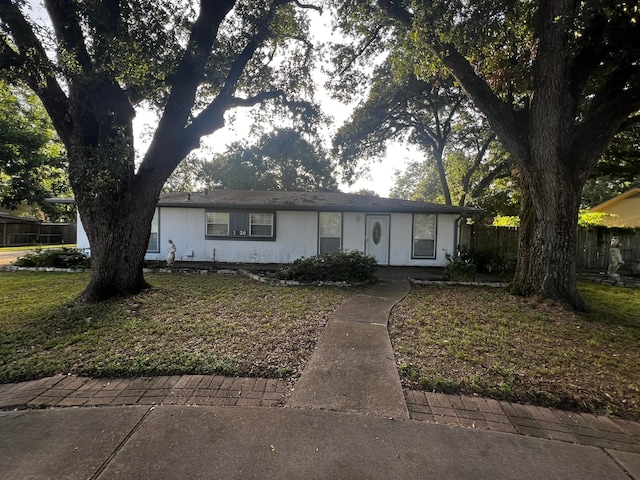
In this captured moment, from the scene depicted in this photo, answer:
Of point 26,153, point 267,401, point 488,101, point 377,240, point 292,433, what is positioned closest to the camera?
point 292,433

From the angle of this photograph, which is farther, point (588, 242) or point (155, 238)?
point (588, 242)

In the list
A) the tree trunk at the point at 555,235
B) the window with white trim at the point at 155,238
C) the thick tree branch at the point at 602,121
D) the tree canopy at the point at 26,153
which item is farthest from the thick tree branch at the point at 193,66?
the tree canopy at the point at 26,153

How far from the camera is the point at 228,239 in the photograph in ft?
41.8

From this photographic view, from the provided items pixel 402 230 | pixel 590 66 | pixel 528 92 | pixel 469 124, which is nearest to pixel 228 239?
pixel 402 230

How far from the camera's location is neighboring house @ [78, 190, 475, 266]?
12578mm

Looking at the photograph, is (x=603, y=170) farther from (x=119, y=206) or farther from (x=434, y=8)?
(x=119, y=206)

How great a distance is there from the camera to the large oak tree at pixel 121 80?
5516mm

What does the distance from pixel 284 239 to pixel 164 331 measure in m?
8.14

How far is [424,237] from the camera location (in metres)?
12.7

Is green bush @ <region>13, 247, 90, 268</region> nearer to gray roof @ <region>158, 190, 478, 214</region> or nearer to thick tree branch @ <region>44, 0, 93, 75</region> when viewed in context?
gray roof @ <region>158, 190, 478, 214</region>

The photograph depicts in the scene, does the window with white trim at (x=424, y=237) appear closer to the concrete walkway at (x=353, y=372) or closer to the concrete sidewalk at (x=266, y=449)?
the concrete walkway at (x=353, y=372)

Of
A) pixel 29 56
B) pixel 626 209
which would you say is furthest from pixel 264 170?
pixel 626 209

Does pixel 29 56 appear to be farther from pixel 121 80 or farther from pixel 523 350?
pixel 523 350

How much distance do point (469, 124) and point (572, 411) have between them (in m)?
18.6
